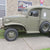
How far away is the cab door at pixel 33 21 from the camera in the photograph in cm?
617

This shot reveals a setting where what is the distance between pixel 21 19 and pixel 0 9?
12.3 ft

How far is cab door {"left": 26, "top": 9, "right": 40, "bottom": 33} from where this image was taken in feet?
20.2

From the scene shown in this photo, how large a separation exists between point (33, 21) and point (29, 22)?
267 mm

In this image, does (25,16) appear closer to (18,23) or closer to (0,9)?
(18,23)

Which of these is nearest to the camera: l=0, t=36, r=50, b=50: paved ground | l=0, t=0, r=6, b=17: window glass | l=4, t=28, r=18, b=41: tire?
l=0, t=36, r=50, b=50: paved ground

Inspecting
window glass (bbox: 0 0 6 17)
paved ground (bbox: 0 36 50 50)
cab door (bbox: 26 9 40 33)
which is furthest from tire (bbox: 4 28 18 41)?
window glass (bbox: 0 0 6 17)

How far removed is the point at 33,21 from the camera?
6.23m

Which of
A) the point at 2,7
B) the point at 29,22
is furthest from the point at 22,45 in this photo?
the point at 2,7

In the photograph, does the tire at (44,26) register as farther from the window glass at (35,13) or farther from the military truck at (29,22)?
the window glass at (35,13)

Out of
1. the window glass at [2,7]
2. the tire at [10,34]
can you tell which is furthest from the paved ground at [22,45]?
the window glass at [2,7]

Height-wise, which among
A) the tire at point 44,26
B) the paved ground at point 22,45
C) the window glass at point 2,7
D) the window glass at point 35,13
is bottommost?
the paved ground at point 22,45

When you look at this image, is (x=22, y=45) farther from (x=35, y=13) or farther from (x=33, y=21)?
(x=35, y=13)

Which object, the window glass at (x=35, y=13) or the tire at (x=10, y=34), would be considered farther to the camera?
the window glass at (x=35, y=13)

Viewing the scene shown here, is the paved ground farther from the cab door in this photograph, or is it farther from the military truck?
the cab door
